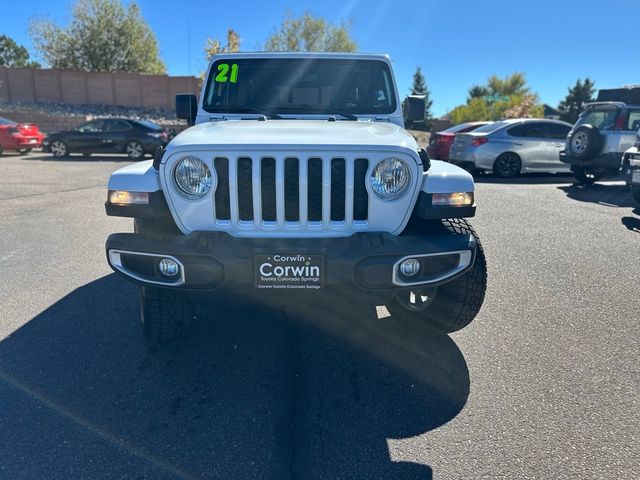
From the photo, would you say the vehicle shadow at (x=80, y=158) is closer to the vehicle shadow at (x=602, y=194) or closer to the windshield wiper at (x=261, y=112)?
the vehicle shadow at (x=602, y=194)

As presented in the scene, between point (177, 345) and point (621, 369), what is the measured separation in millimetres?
2852

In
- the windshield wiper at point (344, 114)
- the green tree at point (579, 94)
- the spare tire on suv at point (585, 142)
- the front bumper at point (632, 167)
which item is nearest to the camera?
the windshield wiper at point (344, 114)

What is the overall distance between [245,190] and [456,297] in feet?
5.02

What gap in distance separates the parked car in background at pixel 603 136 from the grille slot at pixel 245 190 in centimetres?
995

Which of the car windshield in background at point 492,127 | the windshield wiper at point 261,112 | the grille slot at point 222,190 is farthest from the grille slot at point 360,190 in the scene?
the car windshield in background at point 492,127

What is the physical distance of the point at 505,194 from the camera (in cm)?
997

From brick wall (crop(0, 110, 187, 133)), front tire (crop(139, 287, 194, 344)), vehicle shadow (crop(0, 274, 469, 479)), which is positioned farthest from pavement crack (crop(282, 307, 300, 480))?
brick wall (crop(0, 110, 187, 133))

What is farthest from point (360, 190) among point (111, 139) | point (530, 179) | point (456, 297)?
point (111, 139)

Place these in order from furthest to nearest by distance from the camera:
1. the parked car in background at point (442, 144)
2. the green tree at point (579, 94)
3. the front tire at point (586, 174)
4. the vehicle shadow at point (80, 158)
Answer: the green tree at point (579, 94) < the vehicle shadow at point (80, 158) < the parked car in background at point (442, 144) < the front tire at point (586, 174)

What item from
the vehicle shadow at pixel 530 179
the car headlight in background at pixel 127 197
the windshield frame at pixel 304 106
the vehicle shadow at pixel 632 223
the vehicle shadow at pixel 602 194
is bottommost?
the vehicle shadow at pixel 632 223

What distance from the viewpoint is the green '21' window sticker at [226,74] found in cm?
428

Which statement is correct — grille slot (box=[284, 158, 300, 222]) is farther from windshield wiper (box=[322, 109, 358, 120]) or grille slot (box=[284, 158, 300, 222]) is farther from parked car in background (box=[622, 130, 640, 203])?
parked car in background (box=[622, 130, 640, 203])

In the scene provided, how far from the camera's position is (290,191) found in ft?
8.95

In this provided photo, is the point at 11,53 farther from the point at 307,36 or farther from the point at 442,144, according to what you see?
the point at 442,144
